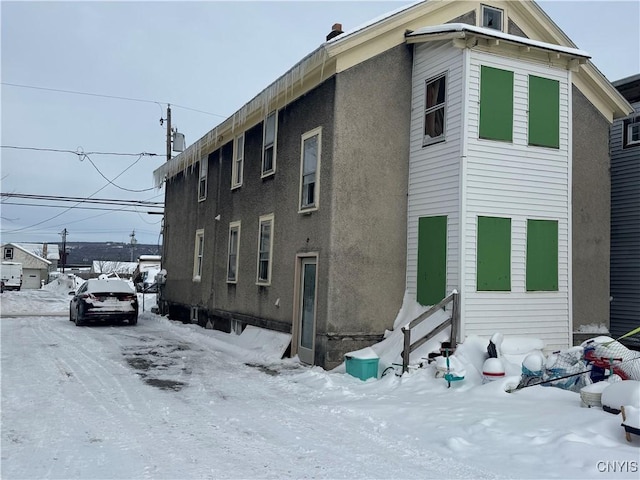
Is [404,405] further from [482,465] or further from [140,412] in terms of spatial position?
[140,412]

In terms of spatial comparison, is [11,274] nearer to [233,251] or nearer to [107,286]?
[107,286]

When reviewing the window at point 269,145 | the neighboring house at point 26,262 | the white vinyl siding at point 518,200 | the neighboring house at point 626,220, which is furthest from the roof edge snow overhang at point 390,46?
the neighboring house at point 26,262

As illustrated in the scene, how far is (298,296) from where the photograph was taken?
11703mm

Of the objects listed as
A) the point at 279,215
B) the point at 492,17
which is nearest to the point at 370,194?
the point at 279,215

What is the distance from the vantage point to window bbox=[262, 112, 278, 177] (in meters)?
13.7

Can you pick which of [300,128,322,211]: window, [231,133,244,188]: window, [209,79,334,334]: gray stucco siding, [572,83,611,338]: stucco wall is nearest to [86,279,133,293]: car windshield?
[209,79,334,334]: gray stucco siding

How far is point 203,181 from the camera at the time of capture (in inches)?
766

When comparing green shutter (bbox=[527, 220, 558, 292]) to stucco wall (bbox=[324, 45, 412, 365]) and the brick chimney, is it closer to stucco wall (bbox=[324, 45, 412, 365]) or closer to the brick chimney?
stucco wall (bbox=[324, 45, 412, 365])

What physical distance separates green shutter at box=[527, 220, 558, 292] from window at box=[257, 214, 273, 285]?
19.7ft

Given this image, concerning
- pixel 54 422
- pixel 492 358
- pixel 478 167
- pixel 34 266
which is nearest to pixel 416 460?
pixel 492 358

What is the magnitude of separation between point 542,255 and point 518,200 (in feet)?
3.98

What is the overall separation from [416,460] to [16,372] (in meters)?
7.56

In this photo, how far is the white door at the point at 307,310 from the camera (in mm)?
10914

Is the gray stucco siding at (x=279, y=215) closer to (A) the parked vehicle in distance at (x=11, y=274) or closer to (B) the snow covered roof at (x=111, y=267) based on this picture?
(A) the parked vehicle in distance at (x=11, y=274)
